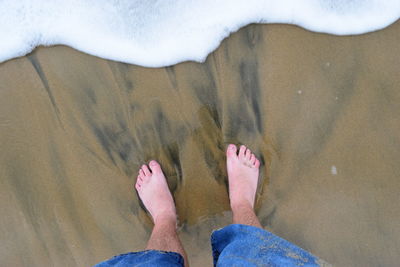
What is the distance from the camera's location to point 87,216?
1.73 meters

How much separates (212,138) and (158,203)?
15.7 inches

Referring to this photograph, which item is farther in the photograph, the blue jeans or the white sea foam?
the white sea foam

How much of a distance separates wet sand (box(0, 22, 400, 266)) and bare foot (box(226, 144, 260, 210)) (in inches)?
1.9

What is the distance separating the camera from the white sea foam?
1.66 metres

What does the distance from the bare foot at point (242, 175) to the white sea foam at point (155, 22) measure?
1.60ft

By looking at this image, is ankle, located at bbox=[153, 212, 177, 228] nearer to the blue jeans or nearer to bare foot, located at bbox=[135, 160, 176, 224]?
bare foot, located at bbox=[135, 160, 176, 224]

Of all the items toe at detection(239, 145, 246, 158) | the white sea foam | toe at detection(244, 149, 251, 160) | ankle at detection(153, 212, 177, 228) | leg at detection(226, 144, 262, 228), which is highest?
the white sea foam

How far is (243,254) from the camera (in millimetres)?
1346

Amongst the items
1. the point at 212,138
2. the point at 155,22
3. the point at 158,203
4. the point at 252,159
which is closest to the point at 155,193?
the point at 158,203

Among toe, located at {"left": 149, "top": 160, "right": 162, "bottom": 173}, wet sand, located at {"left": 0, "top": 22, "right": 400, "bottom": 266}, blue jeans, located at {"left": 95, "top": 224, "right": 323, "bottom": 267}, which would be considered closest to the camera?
blue jeans, located at {"left": 95, "top": 224, "right": 323, "bottom": 267}

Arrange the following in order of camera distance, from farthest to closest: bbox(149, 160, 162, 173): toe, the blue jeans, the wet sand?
bbox(149, 160, 162, 173): toe
the wet sand
the blue jeans

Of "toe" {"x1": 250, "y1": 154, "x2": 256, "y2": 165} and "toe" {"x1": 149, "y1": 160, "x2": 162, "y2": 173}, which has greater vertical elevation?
"toe" {"x1": 149, "y1": 160, "x2": 162, "y2": 173}

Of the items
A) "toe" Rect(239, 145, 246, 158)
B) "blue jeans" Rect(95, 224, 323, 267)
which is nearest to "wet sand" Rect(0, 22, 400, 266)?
"toe" Rect(239, 145, 246, 158)

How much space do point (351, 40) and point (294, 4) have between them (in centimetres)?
30
